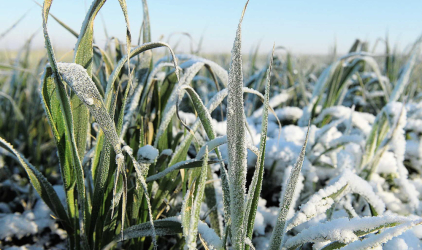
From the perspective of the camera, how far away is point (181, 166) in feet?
1.81

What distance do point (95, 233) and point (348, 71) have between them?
1197 mm

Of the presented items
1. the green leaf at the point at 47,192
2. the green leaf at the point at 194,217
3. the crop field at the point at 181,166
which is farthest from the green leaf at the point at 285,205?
the green leaf at the point at 47,192

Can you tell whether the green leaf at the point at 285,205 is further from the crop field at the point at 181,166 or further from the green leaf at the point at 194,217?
the green leaf at the point at 194,217

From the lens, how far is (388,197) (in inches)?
34.6

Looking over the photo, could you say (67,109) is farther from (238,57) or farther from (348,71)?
(348,71)

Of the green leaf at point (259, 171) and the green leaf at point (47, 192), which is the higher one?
the green leaf at point (259, 171)

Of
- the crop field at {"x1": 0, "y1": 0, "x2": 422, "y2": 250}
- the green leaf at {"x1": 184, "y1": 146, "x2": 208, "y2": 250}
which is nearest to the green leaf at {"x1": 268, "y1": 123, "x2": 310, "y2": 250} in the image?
the crop field at {"x1": 0, "y1": 0, "x2": 422, "y2": 250}

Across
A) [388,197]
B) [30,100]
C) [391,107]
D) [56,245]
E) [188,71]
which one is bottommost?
[56,245]

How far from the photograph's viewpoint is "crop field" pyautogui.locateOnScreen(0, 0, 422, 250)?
456 mm

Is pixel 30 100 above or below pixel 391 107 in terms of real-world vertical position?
below

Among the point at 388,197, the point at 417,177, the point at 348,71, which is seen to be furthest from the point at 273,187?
the point at 348,71

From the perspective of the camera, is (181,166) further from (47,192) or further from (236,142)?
(47,192)

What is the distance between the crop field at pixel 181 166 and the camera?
46 centimetres

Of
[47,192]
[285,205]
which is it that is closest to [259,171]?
[285,205]
